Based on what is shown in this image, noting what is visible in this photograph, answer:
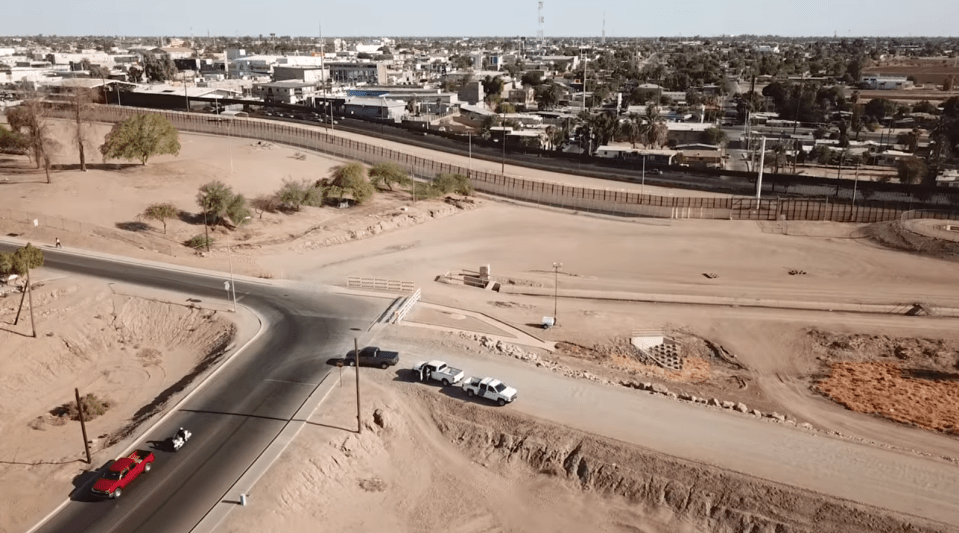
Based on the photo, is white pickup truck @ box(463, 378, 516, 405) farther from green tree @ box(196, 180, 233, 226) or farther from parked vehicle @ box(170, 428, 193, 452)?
green tree @ box(196, 180, 233, 226)

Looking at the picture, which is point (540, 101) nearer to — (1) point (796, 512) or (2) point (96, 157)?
(2) point (96, 157)

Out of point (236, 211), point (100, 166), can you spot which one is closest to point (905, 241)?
point (236, 211)

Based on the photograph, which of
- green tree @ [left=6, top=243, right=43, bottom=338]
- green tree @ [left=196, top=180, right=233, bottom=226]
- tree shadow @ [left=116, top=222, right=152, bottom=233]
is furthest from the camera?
tree shadow @ [left=116, top=222, right=152, bottom=233]

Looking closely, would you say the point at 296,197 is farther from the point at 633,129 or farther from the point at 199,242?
the point at 633,129

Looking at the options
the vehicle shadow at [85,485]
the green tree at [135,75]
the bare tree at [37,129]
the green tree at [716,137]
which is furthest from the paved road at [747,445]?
the green tree at [135,75]

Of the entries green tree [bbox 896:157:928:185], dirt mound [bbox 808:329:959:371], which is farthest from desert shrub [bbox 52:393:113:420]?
green tree [bbox 896:157:928:185]

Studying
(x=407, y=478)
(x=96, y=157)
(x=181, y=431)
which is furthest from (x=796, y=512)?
(x=96, y=157)
